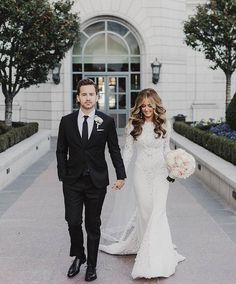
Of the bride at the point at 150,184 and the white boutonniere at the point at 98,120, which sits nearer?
the white boutonniere at the point at 98,120

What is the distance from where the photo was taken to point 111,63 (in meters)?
24.1

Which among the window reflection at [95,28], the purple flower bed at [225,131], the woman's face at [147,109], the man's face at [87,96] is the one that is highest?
the window reflection at [95,28]

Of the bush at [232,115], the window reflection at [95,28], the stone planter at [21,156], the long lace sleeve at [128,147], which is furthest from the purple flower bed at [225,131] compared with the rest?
the window reflection at [95,28]

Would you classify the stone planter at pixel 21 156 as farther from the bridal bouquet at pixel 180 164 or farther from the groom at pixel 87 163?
the bridal bouquet at pixel 180 164

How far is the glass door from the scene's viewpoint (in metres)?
24.2

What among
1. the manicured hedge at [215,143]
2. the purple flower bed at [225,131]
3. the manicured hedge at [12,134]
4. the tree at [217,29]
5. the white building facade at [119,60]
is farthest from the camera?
the white building facade at [119,60]

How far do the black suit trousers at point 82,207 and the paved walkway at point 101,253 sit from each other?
1.22ft

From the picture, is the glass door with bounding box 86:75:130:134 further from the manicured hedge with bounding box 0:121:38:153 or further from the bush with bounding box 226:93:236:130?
the bush with bounding box 226:93:236:130

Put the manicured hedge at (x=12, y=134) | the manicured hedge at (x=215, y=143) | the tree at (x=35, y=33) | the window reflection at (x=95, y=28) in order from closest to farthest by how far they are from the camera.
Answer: the manicured hedge at (x=215, y=143), the manicured hedge at (x=12, y=134), the tree at (x=35, y=33), the window reflection at (x=95, y=28)

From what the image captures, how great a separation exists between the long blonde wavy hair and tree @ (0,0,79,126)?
1039 centimetres

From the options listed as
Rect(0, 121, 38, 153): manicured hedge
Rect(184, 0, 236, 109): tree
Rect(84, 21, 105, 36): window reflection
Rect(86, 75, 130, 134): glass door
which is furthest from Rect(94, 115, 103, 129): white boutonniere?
Rect(84, 21, 105, 36): window reflection

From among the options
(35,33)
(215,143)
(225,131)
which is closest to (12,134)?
(35,33)

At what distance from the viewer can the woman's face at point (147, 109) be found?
5.59 metres

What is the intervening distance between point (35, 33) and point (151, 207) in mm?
10911
